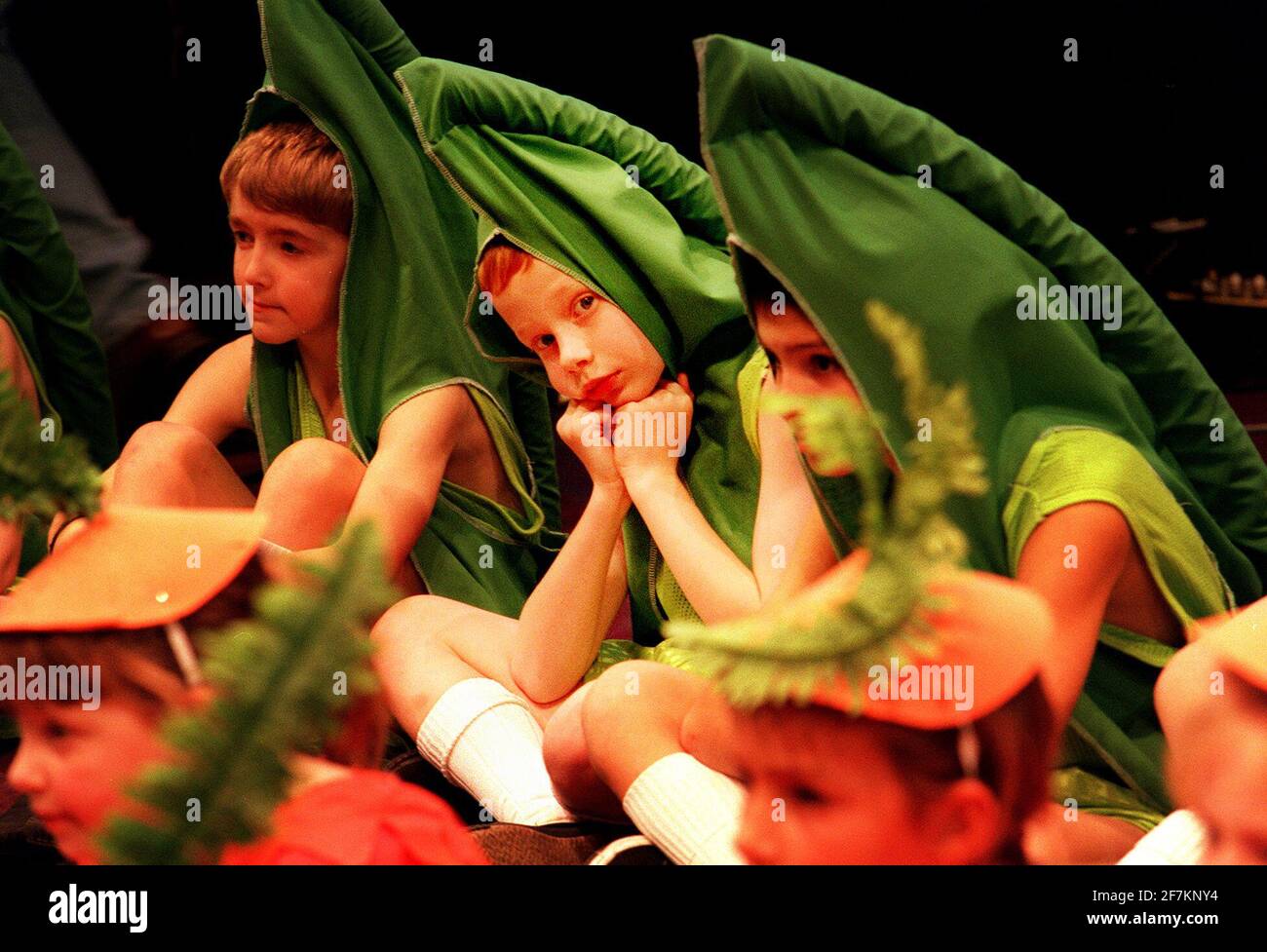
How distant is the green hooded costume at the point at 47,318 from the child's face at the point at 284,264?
33cm

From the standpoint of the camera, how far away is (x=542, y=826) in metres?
1.33

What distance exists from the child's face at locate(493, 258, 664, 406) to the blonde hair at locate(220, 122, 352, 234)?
226mm

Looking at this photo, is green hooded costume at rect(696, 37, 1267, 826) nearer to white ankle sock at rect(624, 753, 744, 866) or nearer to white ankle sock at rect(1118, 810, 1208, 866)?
white ankle sock at rect(1118, 810, 1208, 866)

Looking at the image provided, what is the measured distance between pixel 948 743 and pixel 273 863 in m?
0.38

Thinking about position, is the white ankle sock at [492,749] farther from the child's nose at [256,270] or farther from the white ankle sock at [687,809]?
the child's nose at [256,270]

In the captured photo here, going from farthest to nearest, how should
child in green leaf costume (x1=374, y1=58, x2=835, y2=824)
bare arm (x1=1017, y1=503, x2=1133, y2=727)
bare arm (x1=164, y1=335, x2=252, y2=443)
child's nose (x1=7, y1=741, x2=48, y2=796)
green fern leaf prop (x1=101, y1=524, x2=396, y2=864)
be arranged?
bare arm (x1=164, y1=335, x2=252, y2=443) → child in green leaf costume (x1=374, y1=58, x2=835, y2=824) → bare arm (x1=1017, y1=503, x2=1133, y2=727) → child's nose (x1=7, y1=741, x2=48, y2=796) → green fern leaf prop (x1=101, y1=524, x2=396, y2=864)

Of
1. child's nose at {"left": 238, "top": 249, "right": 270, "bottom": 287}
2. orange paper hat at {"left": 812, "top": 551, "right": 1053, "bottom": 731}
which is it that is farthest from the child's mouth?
orange paper hat at {"left": 812, "top": 551, "right": 1053, "bottom": 731}

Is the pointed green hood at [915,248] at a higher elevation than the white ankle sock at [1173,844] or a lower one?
higher

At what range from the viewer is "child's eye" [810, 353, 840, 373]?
1.19 m

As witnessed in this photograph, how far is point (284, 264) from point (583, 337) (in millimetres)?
343

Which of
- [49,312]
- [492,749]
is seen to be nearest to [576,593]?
[492,749]

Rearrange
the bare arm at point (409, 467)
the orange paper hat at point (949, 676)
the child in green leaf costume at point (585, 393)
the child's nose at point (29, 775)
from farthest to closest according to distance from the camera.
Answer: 1. the bare arm at point (409, 467)
2. the child in green leaf costume at point (585, 393)
3. the child's nose at point (29, 775)
4. the orange paper hat at point (949, 676)

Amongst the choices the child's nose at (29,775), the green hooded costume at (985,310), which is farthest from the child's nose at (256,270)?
the child's nose at (29,775)

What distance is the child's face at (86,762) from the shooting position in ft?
3.22
